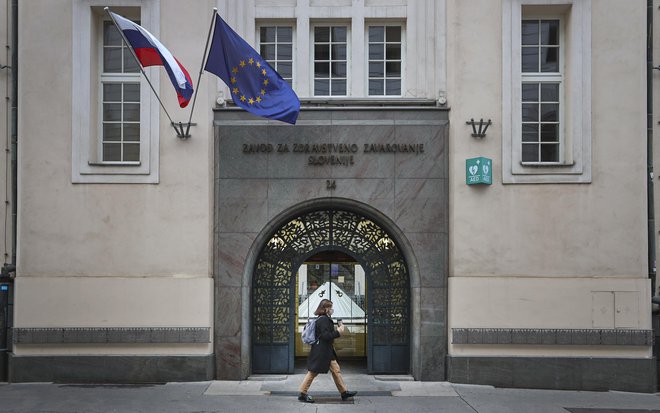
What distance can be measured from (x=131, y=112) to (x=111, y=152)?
920 mm

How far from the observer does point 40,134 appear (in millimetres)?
12664

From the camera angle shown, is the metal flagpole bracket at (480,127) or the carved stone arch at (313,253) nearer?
the metal flagpole bracket at (480,127)

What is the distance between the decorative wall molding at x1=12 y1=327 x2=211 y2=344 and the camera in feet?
40.7

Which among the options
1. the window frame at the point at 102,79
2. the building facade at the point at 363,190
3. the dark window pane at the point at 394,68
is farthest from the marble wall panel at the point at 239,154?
the dark window pane at the point at 394,68

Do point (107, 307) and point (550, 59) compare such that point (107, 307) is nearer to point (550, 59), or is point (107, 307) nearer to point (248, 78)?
point (248, 78)

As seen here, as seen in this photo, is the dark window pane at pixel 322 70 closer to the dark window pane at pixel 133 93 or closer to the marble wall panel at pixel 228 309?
the dark window pane at pixel 133 93

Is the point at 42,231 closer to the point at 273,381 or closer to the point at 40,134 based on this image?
the point at 40,134

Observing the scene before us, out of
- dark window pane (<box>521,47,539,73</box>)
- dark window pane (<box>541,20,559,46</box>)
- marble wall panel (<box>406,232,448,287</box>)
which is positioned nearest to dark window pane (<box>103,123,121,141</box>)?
marble wall panel (<box>406,232,448,287</box>)

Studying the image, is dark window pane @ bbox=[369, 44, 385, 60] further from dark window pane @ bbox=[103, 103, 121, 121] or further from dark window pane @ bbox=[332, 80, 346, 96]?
dark window pane @ bbox=[103, 103, 121, 121]

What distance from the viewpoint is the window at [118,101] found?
13.1 m

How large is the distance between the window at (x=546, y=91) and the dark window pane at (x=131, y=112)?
738 centimetres

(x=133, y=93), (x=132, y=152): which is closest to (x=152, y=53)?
(x=133, y=93)

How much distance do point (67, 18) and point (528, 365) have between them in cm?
1131

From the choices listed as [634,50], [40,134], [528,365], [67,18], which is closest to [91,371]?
[40,134]
